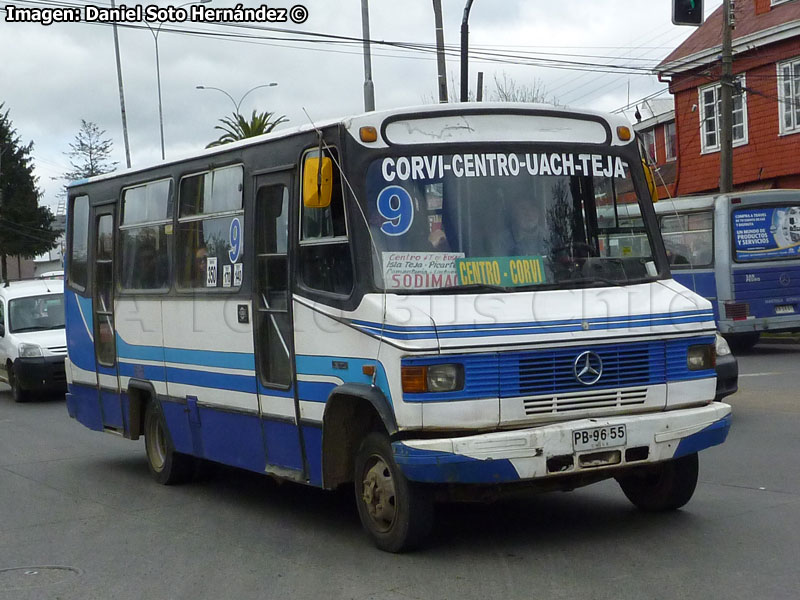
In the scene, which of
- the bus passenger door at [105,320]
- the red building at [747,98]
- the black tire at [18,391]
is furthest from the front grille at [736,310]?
the bus passenger door at [105,320]

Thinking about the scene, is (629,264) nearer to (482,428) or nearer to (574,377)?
(574,377)

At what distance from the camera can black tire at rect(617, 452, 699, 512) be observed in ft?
24.9

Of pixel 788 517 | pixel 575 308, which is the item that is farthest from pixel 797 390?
pixel 575 308

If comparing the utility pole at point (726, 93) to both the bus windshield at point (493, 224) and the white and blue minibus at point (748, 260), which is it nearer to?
the white and blue minibus at point (748, 260)

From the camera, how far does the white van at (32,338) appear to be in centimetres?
1938

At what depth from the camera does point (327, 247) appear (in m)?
7.49

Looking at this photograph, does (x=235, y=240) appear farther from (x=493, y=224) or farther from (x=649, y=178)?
(x=649, y=178)

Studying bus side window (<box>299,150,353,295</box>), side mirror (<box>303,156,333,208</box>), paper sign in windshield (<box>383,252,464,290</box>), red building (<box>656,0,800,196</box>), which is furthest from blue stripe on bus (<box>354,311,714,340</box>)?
red building (<box>656,0,800,196</box>)

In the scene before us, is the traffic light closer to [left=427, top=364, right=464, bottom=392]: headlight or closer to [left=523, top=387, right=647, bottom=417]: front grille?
[left=523, top=387, right=647, bottom=417]: front grille

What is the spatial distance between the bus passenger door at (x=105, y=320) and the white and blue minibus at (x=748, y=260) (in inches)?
486

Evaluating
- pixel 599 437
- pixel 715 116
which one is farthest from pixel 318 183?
pixel 715 116

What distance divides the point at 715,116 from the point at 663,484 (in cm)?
2977

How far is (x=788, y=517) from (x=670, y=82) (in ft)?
104

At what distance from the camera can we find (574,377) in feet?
22.2
